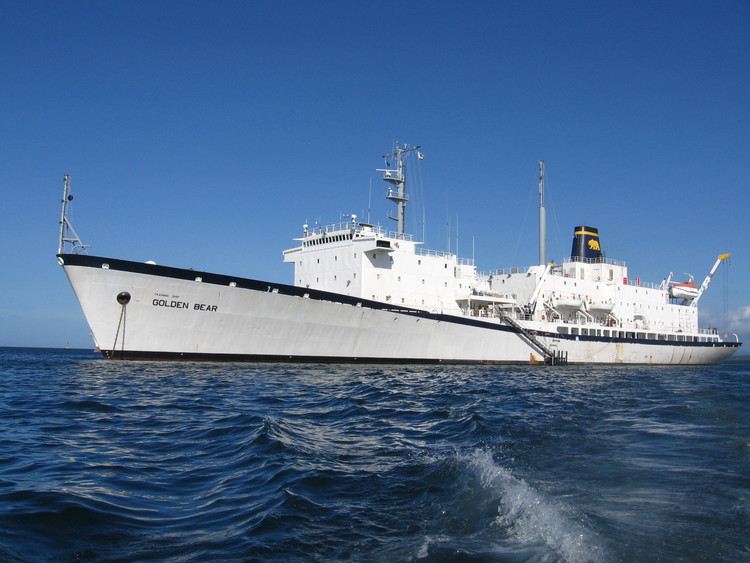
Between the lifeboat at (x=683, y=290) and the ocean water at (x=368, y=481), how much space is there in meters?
37.9

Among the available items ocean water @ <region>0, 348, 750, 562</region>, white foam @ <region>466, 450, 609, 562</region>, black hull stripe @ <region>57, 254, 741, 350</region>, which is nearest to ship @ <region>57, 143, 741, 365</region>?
black hull stripe @ <region>57, 254, 741, 350</region>

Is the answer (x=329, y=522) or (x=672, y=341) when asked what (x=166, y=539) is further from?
(x=672, y=341)

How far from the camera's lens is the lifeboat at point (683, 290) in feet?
160

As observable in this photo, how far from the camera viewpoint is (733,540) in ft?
16.5

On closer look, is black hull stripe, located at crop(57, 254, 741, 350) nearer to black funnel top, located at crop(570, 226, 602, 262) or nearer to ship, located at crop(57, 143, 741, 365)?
ship, located at crop(57, 143, 741, 365)

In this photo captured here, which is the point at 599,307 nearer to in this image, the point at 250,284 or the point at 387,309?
the point at 387,309

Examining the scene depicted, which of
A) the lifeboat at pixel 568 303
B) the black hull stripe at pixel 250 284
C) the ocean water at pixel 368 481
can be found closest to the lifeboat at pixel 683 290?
the lifeboat at pixel 568 303

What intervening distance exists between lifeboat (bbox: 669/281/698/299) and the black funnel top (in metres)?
9.40

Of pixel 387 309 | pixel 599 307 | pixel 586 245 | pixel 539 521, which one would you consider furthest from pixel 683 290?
pixel 539 521

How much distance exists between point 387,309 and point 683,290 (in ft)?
105

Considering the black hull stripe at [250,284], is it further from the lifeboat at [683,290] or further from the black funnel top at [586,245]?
the lifeboat at [683,290]

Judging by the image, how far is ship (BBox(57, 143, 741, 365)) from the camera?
79.0ft

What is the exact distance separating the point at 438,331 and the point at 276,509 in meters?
24.7

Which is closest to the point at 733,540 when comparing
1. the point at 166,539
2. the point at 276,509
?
the point at 276,509
